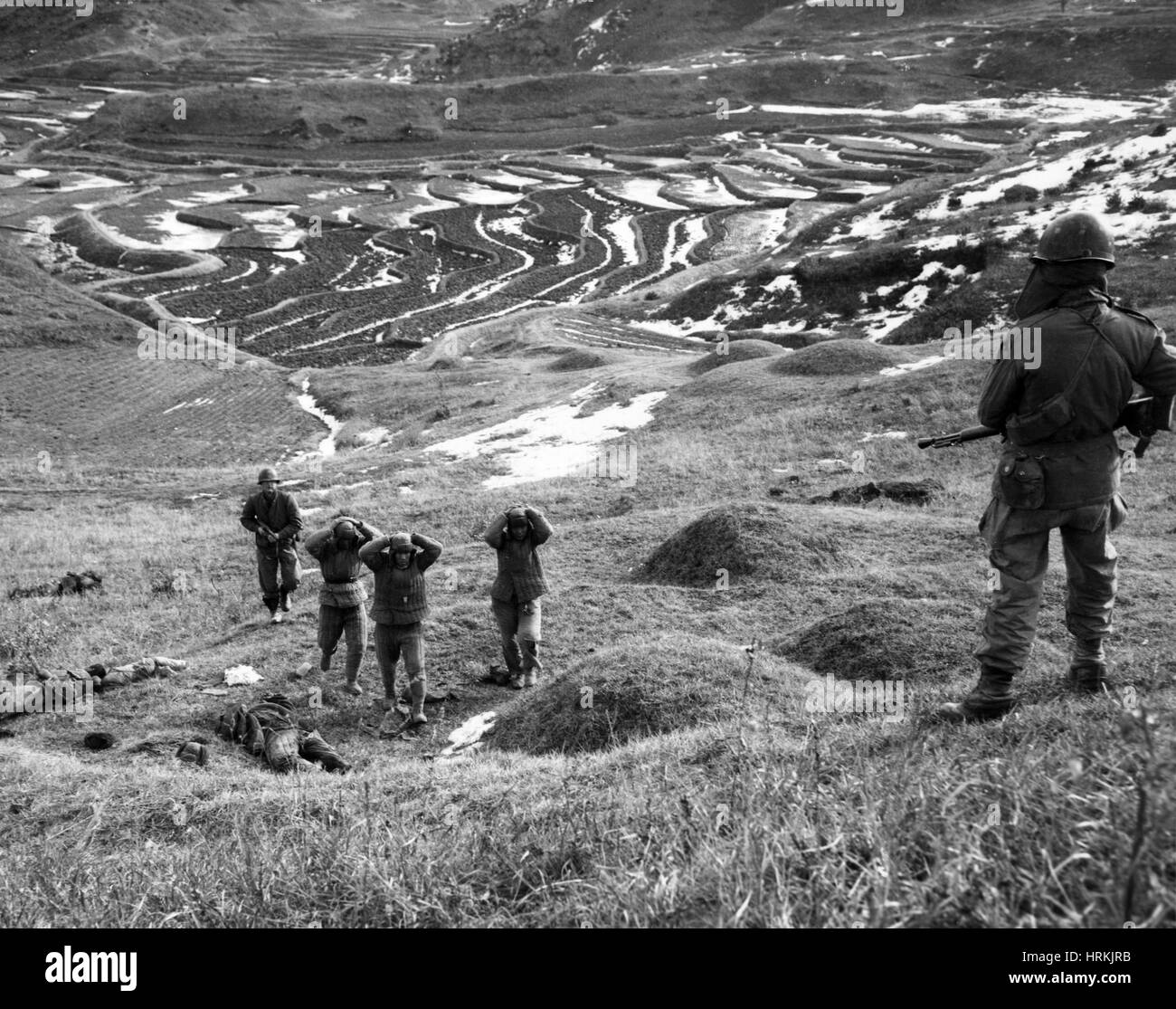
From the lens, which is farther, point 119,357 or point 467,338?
point 467,338

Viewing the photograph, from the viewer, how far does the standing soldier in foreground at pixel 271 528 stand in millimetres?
15625

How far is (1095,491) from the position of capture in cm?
655

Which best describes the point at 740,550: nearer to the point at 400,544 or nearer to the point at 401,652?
the point at 401,652

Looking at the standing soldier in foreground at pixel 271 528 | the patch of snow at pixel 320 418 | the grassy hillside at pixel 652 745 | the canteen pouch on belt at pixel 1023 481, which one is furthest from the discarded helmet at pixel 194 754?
the patch of snow at pixel 320 418

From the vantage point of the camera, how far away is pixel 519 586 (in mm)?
12414

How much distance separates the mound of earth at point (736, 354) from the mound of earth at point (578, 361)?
553 cm

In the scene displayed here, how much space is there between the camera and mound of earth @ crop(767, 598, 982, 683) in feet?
34.2

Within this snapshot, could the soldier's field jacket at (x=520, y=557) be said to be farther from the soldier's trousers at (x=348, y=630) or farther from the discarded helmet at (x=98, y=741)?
the discarded helmet at (x=98, y=741)
